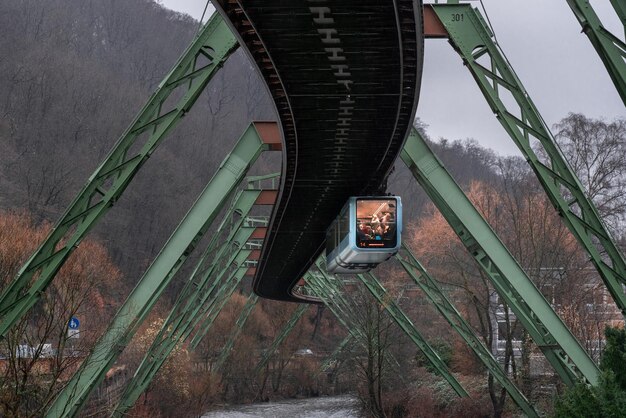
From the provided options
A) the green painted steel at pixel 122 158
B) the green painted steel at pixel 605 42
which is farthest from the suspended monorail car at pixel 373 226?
the green painted steel at pixel 605 42

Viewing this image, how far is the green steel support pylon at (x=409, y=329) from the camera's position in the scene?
1512 inches

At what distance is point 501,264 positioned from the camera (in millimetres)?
17516

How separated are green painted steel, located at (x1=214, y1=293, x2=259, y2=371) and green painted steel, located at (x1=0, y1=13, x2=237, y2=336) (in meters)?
41.2

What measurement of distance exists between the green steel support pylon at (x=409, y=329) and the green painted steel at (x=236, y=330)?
64.7ft

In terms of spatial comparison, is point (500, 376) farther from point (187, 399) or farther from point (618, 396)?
point (187, 399)

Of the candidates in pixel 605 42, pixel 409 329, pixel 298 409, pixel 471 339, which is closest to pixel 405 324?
pixel 409 329

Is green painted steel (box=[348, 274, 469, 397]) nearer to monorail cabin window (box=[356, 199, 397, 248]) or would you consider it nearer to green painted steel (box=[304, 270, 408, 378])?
green painted steel (box=[304, 270, 408, 378])

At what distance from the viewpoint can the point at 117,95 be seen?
94.3 meters

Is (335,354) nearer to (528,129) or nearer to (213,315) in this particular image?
(213,315)

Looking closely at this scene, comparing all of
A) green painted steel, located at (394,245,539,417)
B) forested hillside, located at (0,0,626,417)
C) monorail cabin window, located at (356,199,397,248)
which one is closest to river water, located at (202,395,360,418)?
forested hillside, located at (0,0,626,417)

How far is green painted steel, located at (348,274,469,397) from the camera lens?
1513 inches

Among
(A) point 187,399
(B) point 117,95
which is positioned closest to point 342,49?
(A) point 187,399

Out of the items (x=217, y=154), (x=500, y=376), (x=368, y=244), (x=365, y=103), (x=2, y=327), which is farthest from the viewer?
(x=217, y=154)

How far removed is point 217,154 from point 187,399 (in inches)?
2347
